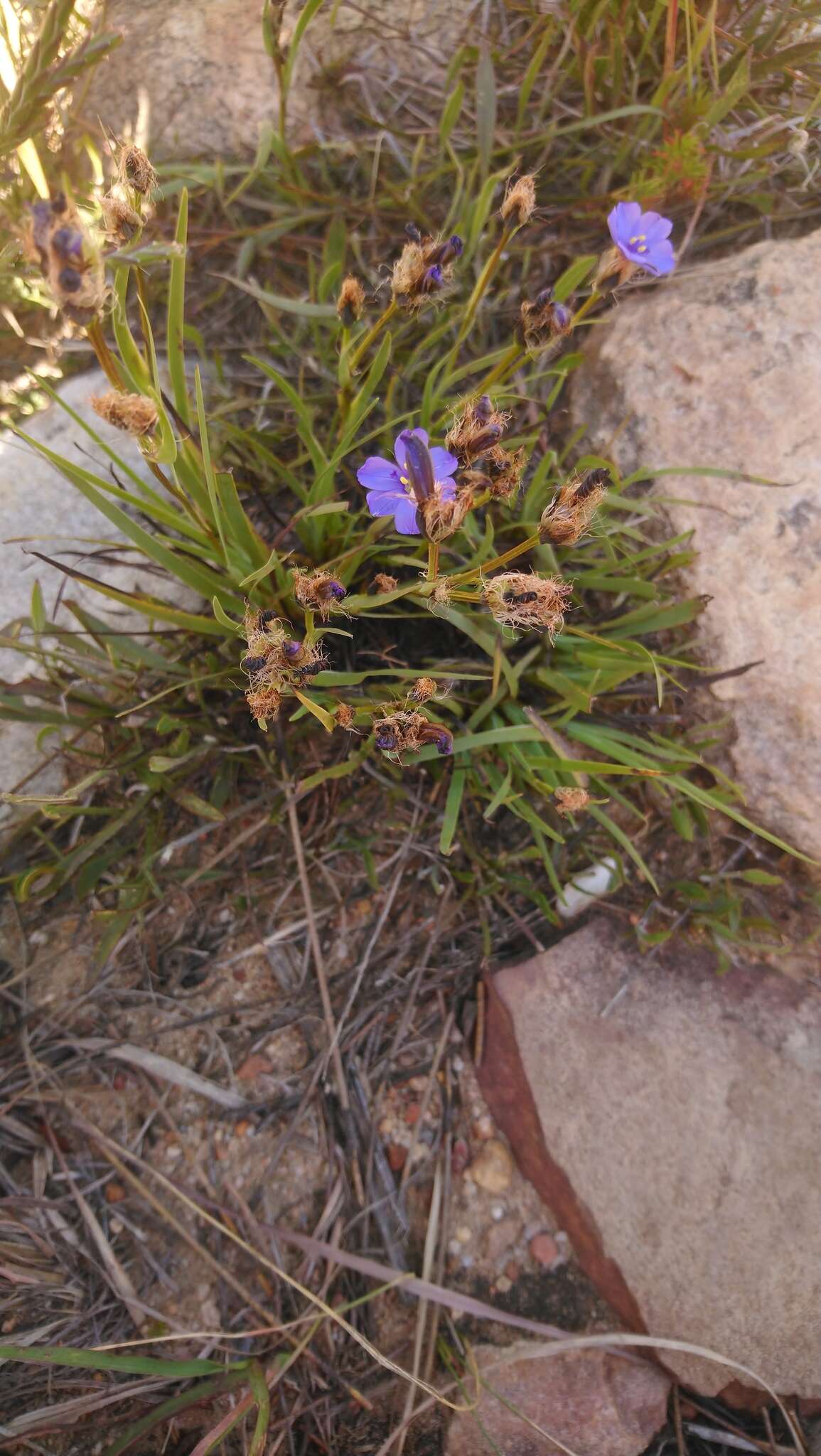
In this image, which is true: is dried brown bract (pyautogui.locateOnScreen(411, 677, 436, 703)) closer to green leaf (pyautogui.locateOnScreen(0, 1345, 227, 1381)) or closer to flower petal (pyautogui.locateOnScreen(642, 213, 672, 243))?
flower petal (pyautogui.locateOnScreen(642, 213, 672, 243))

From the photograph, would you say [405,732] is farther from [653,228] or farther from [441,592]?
[653,228]

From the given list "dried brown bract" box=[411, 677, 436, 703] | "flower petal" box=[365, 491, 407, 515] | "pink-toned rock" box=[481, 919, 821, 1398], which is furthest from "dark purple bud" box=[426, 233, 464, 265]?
"pink-toned rock" box=[481, 919, 821, 1398]

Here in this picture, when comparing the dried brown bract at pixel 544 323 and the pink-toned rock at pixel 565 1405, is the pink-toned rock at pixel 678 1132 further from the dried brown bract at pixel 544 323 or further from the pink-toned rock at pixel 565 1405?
the dried brown bract at pixel 544 323

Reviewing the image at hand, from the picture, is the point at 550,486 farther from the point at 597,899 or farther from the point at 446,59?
the point at 446,59

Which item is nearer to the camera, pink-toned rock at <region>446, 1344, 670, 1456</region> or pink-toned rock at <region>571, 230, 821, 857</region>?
pink-toned rock at <region>446, 1344, 670, 1456</region>

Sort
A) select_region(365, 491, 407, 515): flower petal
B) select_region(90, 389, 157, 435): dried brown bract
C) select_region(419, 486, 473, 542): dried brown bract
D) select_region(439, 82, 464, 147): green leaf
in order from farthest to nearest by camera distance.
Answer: select_region(439, 82, 464, 147): green leaf, select_region(365, 491, 407, 515): flower petal, select_region(419, 486, 473, 542): dried brown bract, select_region(90, 389, 157, 435): dried brown bract

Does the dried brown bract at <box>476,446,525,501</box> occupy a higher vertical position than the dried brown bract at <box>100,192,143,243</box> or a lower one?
lower

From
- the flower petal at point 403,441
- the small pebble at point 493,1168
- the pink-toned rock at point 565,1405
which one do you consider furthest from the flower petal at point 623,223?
the pink-toned rock at point 565,1405

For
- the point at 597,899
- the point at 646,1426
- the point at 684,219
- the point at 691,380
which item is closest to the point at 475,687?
the point at 597,899
